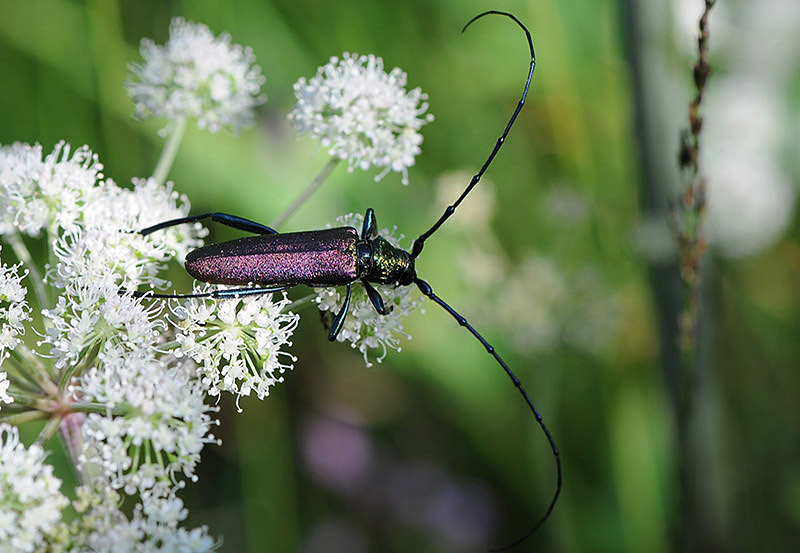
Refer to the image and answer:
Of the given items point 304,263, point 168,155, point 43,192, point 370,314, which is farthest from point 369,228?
point 43,192

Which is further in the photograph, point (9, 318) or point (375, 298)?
point (375, 298)

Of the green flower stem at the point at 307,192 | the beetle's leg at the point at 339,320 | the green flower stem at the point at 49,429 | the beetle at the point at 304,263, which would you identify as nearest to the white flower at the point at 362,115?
the green flower stem at the point at 307,192

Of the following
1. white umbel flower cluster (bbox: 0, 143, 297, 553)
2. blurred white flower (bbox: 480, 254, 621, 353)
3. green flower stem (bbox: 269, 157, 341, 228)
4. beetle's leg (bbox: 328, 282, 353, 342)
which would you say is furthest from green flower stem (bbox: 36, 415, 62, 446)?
blurred white flower (bbox: 480, 254, 621, 353)

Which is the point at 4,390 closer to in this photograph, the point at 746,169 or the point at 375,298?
the point at 375,298

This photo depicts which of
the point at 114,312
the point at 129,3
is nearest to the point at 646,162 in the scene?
the point at 114,312

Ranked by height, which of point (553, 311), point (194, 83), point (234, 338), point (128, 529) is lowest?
point (128, 529)

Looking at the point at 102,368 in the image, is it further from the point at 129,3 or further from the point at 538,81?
the point at 538,81
